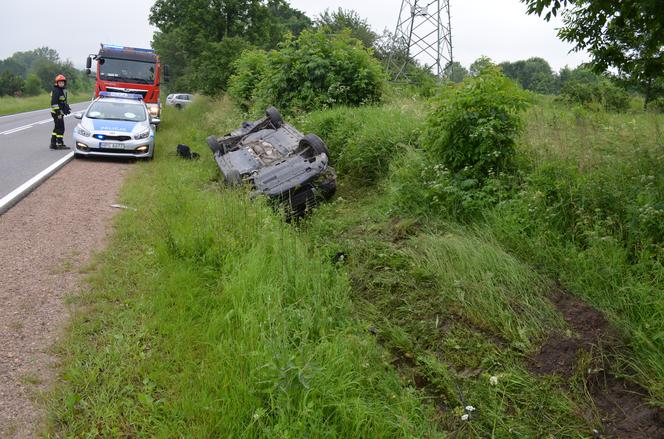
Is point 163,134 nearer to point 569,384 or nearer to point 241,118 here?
point 241,118

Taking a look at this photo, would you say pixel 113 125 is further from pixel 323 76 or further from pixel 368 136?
→ pixel 368 136

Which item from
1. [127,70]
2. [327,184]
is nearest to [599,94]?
[327,184]

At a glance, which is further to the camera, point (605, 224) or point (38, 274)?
point (38, 274)

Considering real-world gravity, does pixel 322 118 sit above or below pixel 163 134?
above

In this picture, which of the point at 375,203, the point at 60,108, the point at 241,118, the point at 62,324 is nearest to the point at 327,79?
the point at 241,118

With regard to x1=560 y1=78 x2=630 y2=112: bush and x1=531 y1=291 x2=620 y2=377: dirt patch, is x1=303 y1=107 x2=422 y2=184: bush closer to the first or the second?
x1=531 y1=291 x2=620 y2=377: dirt patch

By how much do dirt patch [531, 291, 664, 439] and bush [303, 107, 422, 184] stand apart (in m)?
4.75

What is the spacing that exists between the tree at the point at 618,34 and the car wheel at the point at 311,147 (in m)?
3.78

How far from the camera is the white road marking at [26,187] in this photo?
23.6ft

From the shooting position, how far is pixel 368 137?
9000 mm

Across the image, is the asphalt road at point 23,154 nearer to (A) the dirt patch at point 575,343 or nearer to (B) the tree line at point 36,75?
(A) the dirt patch at point 575,343

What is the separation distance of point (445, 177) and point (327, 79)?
7.10 m

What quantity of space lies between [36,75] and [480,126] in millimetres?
89012

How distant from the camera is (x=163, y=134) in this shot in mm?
17109
